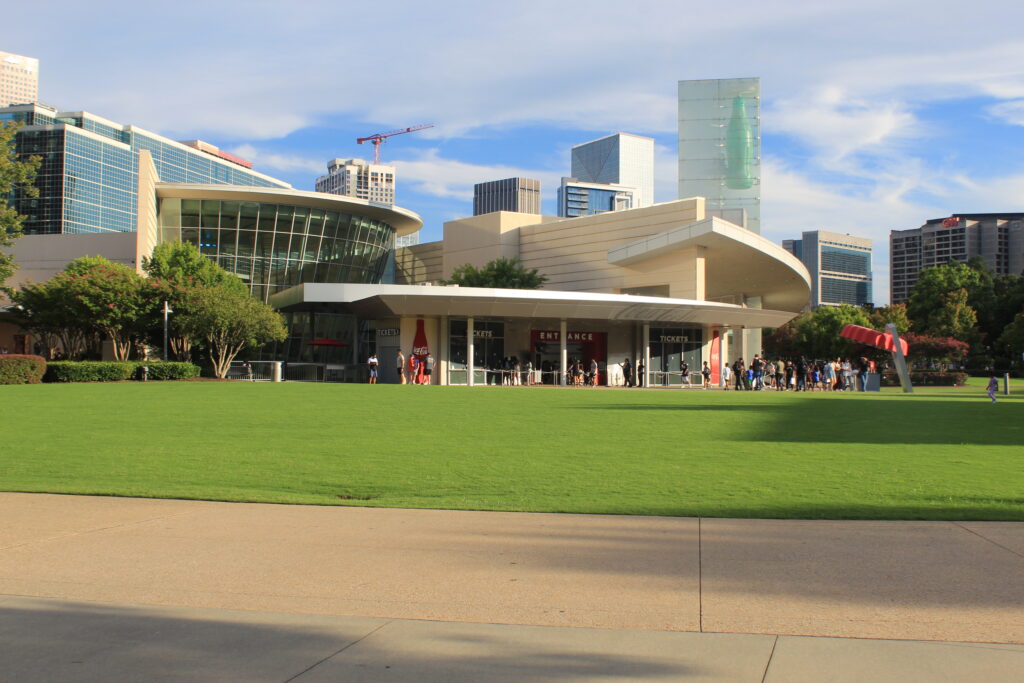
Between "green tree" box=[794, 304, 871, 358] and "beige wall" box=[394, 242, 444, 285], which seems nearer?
"beige wall" box=[394, 242, 444, 285]

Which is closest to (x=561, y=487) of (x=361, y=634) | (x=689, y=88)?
(x=361, y=634)

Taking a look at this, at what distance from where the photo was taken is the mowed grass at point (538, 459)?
27.7 feet

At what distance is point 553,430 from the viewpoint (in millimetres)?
15547

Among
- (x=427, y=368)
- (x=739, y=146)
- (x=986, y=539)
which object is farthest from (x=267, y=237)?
(x=986, y=539)

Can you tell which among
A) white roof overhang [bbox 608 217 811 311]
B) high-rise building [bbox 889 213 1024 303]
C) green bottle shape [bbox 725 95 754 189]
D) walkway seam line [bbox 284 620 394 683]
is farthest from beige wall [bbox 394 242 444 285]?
high-rise building [bbox 889 213 1024 303]

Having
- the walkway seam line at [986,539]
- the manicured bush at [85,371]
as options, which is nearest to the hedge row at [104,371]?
the manicured bush at [85,371]

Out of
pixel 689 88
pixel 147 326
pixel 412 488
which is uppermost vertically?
pixel 689 88

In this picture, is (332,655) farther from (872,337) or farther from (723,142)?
(723,142)

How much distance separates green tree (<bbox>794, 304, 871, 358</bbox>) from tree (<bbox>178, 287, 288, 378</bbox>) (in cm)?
5620

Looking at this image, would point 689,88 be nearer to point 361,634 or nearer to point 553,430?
point 553,430

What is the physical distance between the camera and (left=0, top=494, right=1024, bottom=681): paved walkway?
3.85m

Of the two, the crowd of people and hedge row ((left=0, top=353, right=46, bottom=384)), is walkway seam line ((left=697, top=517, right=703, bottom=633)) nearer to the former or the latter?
hedge row ((left=0, top=353, right=46, bottom=384))

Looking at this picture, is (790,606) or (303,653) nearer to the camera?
(303,653)

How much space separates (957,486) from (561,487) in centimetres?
423
